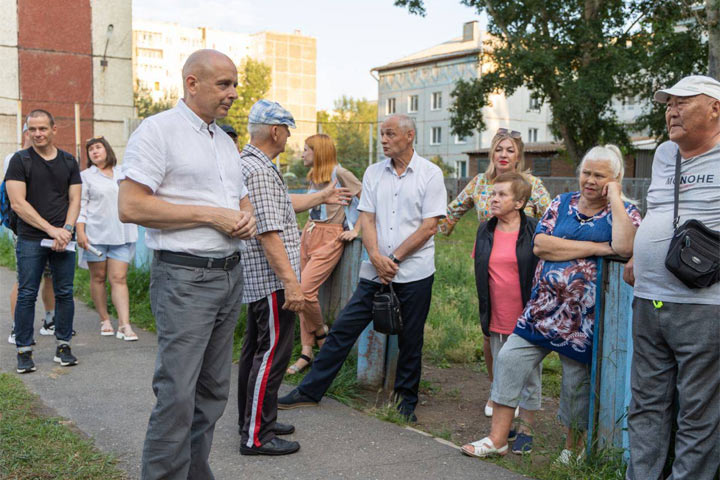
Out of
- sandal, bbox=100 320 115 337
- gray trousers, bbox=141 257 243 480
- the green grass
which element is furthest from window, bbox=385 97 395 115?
gray trousers, bbox=141 257 243 480

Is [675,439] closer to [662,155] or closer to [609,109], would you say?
[662,155]

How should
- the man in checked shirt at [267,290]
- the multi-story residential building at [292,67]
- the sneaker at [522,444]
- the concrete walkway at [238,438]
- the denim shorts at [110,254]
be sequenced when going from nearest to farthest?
the concrete walkway at [238,438] → the man in checked shirt at [267,290] → the sneaker at [522,444] → the denim shorts at [110,254] → the multi-story residential building at [292,67]

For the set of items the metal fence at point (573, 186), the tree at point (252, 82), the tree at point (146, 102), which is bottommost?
the metal fence at point (573, 186)

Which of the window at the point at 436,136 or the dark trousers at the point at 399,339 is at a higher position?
the window at the point at 436,136

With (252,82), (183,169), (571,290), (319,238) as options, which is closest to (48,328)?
(319,238)

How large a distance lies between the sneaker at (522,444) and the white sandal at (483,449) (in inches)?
6.0

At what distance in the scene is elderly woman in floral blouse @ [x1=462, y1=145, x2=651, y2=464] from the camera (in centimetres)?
378

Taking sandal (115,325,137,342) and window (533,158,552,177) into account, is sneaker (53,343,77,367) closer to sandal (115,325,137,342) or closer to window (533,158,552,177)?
sandal (115,325,137,342)

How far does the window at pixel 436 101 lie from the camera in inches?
2613

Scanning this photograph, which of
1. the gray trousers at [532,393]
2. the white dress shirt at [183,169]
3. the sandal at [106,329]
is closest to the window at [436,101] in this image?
the sandal at [106,329]

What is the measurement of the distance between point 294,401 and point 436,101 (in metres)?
63.8

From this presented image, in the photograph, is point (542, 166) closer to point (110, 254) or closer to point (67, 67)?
point (67, 67)

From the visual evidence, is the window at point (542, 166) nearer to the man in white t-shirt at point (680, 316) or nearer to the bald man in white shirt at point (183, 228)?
the man in white t-shirt at point (680, 316)

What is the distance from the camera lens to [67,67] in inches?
734
